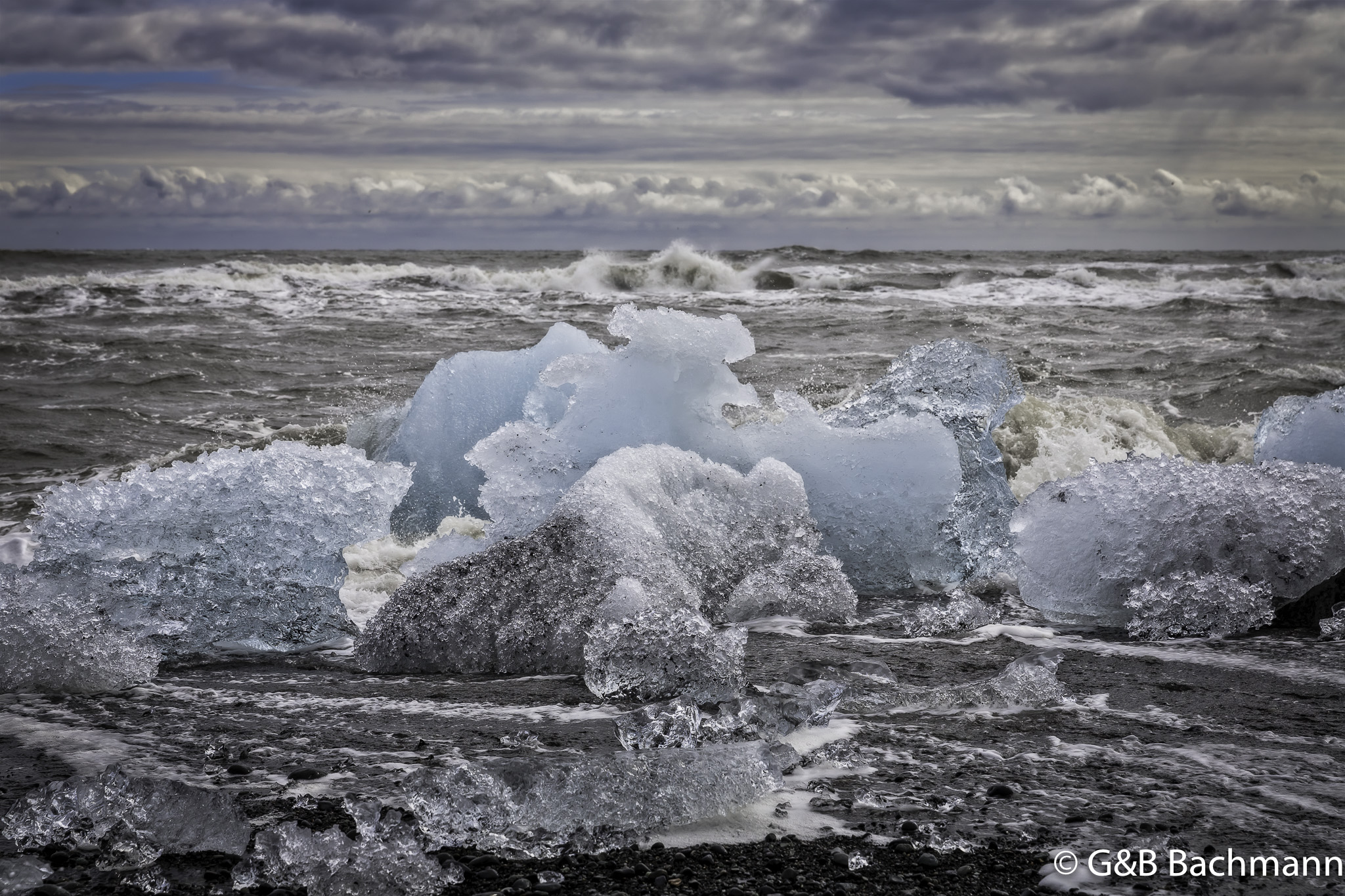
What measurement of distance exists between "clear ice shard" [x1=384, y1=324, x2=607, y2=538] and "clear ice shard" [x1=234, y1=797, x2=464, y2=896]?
2334 millimetres

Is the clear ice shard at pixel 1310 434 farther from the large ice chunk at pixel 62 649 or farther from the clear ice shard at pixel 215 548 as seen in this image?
the large ice chunk at pixel 62 649

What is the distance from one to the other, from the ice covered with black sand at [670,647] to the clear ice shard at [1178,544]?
0.03 ft

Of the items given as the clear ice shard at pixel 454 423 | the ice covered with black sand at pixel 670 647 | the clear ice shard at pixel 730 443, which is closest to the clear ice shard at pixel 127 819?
the ice covered with black sand at pixel 670 647

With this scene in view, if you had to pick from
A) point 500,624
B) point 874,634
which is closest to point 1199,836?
point 874,634

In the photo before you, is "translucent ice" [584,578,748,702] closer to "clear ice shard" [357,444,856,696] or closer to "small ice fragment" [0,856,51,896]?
"clear ice shard" [357,444,856,696]

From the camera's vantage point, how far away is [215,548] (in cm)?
309

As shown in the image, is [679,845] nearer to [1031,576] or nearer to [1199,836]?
[1199,836]

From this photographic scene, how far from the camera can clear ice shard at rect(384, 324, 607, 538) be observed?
413 cm

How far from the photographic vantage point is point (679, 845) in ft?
6.02

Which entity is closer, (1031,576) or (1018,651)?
(1018,651)

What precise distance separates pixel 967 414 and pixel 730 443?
0.90 m

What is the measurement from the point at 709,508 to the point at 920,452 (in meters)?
0.82

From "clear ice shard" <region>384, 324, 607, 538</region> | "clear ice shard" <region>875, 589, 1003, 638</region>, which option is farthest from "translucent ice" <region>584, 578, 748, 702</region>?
"clear ice shard" <region>384, 324, 607, 538</region>

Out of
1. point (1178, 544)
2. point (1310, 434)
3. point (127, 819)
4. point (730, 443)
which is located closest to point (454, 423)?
point (730, 443)
